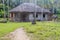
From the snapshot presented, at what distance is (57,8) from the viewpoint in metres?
69.2

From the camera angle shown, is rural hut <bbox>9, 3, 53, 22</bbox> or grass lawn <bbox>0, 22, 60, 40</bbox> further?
rural hut <bbox>9, 3, 53, 22</bbox>

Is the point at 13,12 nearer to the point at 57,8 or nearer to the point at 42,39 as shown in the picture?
the point at 57,8

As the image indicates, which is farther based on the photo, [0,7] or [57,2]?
[57,2]

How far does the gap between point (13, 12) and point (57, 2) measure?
3066cm

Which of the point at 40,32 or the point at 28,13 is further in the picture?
the point at 28,13

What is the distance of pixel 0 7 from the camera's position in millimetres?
59969

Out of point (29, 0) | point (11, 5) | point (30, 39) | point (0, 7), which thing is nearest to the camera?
point (30, 39)

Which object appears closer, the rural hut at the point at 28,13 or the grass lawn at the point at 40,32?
the grass lawn at the point at 40,32

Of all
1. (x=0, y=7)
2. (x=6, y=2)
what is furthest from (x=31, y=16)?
(x=6, y=2)

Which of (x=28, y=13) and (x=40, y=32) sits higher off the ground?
(x=40, y=32)

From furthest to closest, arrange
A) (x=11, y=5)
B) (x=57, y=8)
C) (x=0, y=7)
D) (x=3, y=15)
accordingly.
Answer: (x=57, y=8) → (x=11, y=5) → (x=0, y=7) → (x=3, y=15)

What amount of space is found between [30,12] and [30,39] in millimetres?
33020

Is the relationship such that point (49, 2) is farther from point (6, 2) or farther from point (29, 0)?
point (6, 2)

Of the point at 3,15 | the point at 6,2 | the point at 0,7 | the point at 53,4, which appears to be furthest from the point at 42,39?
the point at 53,4
